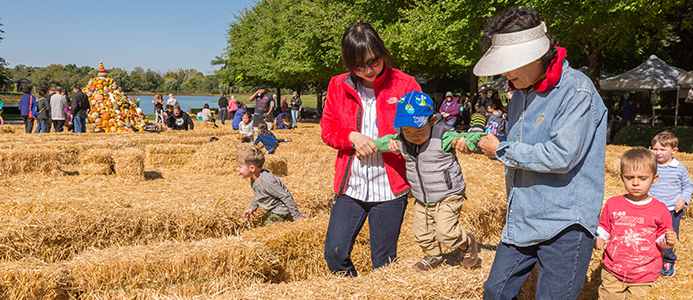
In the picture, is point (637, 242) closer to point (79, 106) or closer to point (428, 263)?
point (428, 263)

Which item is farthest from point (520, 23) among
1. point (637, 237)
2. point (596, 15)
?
point (596, 15)

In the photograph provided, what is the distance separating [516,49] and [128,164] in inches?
301

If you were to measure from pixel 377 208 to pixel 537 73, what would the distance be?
4.51 feet

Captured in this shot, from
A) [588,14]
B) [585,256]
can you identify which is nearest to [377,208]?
[585,256]

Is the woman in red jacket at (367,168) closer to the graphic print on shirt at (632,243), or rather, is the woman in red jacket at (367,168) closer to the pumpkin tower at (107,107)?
the graphic print on shirt at (632,243)

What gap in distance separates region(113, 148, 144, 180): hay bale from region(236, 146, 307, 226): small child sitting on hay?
3.90 metres

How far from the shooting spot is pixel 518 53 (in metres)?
2.11

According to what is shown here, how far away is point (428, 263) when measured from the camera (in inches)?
136

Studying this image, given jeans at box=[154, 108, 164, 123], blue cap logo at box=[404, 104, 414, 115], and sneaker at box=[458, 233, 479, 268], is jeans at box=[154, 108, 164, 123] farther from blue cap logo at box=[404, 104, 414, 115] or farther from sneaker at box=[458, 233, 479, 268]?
blue cap logo at box=[404, 104, 414, 115]

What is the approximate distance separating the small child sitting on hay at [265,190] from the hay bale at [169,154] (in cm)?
521

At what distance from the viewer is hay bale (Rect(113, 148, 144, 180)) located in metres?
8.12

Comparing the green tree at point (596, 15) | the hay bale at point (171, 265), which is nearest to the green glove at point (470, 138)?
the hay bale at point (171, 265)

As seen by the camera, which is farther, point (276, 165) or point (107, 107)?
point (107, 107)

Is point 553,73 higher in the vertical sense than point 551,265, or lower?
higher
